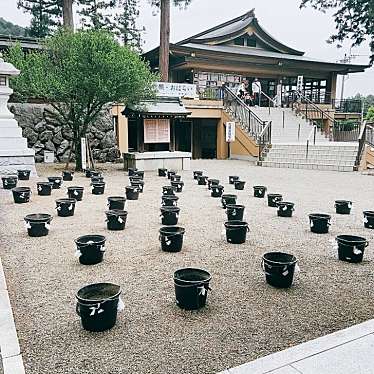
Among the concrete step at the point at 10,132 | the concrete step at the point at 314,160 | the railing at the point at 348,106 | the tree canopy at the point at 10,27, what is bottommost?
the concrete step at the point at 314,160

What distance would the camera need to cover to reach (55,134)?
48.4 feet

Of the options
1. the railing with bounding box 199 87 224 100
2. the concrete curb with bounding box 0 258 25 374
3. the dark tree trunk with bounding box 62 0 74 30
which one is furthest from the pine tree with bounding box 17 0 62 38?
the concrete curb with bounding box 0 258 25 374

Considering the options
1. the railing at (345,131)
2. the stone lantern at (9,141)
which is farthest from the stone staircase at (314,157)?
the stone lantern at (9,141)

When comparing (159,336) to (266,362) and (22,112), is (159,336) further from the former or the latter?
(22,112)

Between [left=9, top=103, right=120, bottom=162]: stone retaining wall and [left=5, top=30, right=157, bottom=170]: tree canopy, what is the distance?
3.07 metres

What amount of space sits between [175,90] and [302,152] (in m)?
5.50

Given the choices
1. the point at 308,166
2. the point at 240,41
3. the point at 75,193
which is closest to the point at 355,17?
the point at 75,193

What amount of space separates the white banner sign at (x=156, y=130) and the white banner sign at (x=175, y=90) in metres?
1.11

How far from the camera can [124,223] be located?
5316 millimetres

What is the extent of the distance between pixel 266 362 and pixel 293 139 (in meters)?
16.5

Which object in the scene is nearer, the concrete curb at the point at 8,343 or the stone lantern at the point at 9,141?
the concrete curb at the point at 8,343

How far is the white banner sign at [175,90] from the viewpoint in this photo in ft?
48.6

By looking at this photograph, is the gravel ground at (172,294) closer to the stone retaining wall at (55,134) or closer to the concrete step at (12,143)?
the concrete step at (12,143)

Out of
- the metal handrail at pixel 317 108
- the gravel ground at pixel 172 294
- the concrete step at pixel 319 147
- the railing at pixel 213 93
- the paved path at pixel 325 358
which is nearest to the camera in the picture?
the paved path at pixel 325 358
